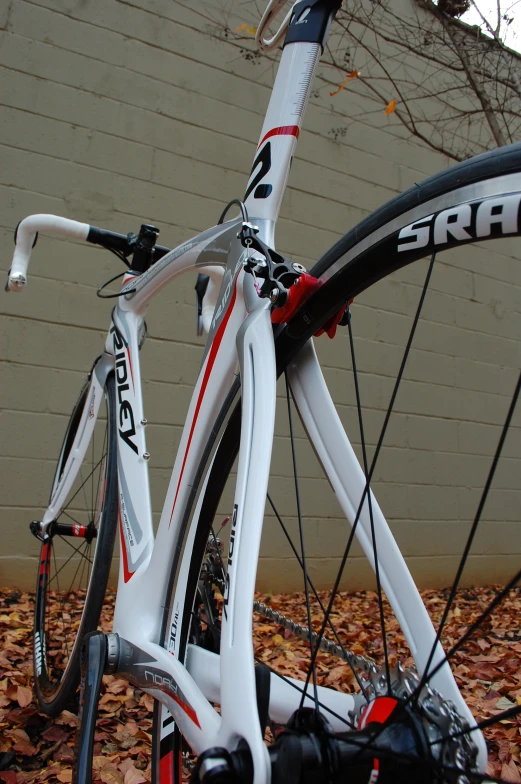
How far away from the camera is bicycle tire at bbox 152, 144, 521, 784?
60 centimetres

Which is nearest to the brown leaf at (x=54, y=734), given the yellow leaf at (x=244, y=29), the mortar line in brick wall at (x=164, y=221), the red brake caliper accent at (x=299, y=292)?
the red brake caliper accent at (x=299, y=292)

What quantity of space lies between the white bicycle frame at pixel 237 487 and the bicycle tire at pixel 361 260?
0.02m

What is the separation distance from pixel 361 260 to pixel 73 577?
235 cm

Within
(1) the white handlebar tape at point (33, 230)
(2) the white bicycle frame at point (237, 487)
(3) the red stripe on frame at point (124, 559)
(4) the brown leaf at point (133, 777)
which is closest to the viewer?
(2) the white bicycle frame at point (237, 487)

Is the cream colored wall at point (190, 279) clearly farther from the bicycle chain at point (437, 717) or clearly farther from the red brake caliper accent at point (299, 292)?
the bicycle chain at point (437, 717)

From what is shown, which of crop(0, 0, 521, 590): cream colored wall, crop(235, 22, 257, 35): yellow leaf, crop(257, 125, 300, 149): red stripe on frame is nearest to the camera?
crop(257, 125, 300, 149): red stripe on frame

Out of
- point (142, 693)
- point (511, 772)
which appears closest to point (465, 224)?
point (511, 772)

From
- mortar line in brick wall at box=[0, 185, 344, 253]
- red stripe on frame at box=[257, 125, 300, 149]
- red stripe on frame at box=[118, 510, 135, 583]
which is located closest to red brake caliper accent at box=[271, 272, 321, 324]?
red stripe on frame at box=[257, 125, 300, 149]

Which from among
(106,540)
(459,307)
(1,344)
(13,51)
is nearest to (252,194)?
(106,540)

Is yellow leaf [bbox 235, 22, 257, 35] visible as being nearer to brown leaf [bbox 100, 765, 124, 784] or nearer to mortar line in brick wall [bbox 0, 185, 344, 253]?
mortar line in brick wall [bbox 0, 185, 344, 253]

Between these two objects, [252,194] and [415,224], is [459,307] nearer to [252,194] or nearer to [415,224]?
[252,194]

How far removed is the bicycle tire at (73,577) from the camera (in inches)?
53.6

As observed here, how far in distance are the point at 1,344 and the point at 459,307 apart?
8.76 ft

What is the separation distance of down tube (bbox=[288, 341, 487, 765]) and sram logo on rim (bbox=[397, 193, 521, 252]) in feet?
0.91
